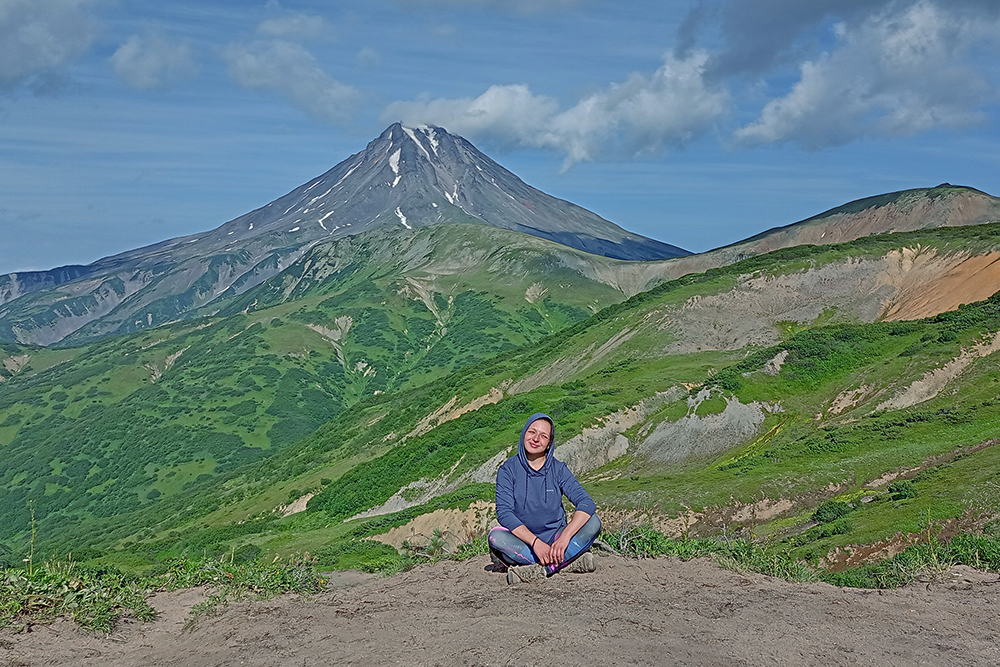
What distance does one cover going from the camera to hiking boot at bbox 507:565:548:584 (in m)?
10.1

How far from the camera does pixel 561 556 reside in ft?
32.9

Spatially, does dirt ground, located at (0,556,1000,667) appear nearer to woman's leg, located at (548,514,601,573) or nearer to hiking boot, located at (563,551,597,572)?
hiking boot, located at (563,551,597,572)

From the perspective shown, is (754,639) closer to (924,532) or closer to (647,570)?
(647,570)

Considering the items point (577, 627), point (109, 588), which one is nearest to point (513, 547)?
point (577, 627)

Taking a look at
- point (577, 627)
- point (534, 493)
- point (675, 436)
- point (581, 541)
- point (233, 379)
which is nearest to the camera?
point (577, 627)

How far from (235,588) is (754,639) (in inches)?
250

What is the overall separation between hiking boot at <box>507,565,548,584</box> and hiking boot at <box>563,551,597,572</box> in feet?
1.25

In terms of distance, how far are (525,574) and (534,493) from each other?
3.25 feet

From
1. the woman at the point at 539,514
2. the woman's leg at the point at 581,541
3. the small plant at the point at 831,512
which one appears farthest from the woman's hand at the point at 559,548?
the small plant at the point at 831,512

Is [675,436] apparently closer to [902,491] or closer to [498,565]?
[902,491]

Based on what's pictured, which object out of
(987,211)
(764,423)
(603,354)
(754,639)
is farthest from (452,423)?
(987,211)

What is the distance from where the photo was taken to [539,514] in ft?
33.7

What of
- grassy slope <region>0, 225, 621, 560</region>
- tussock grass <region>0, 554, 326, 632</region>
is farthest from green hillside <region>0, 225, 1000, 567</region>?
tussock grass <region>0, 554, 326, 632</region>

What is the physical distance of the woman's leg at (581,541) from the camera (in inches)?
403
